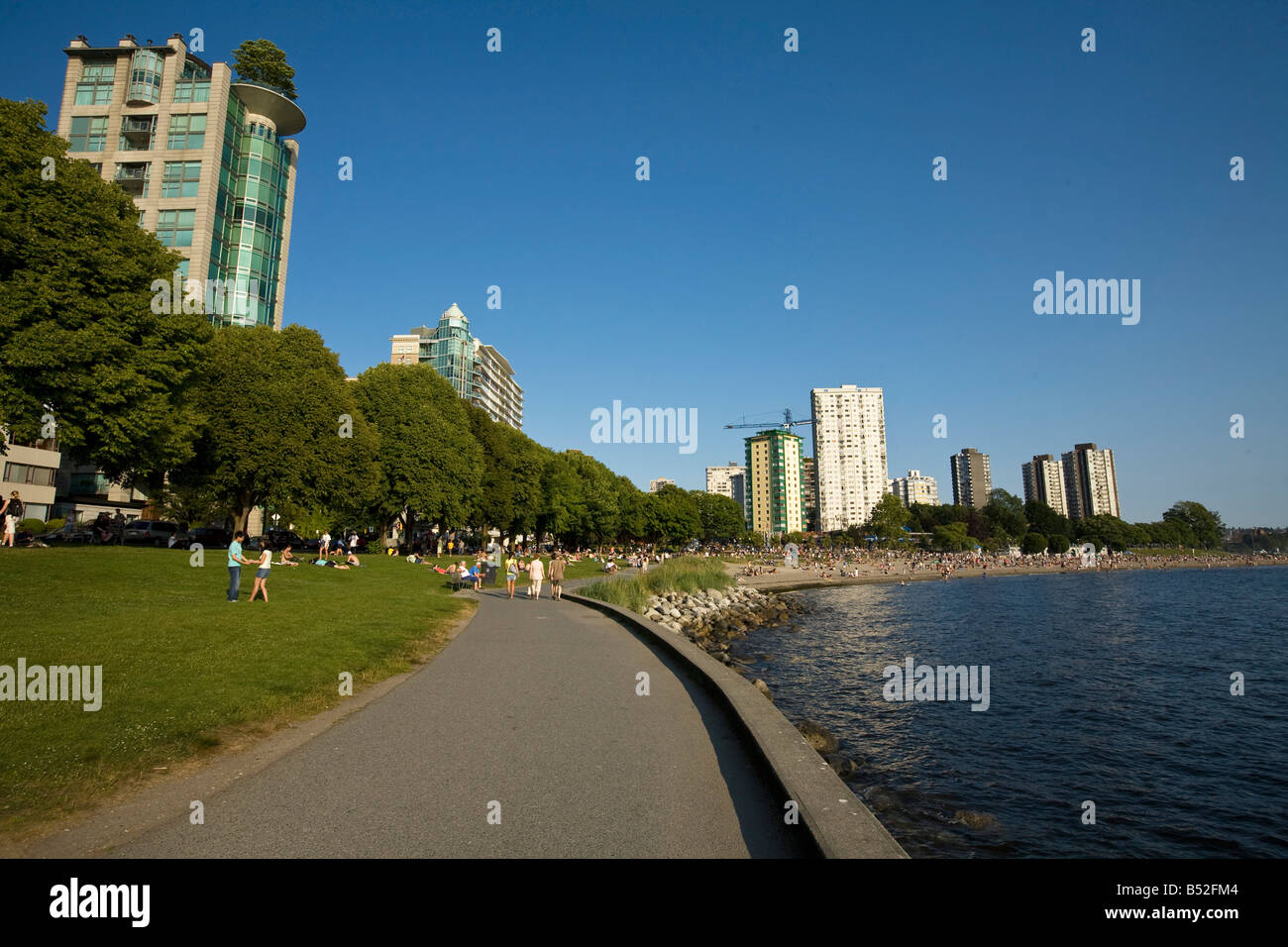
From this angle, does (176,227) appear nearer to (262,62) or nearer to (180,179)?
(180,179)

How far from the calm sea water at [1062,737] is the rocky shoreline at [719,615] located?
122cm

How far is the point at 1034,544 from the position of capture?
159625 mm

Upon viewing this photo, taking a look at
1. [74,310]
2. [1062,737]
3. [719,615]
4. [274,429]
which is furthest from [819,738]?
[274,429]

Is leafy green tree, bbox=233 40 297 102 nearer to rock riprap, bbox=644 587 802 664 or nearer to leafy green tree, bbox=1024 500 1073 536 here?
rock riprap, bbox=644 587 802 664

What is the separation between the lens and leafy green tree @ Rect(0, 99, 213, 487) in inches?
935

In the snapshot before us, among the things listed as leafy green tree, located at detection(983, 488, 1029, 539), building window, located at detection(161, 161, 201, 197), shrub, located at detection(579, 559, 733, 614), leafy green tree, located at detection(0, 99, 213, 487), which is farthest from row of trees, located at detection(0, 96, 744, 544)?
leafy green tree, located at detection(983, 488, 1029, 539)

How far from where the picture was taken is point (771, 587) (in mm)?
58438

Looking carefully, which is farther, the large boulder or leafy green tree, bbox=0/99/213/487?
leafy green tree, bbox=0/99/213/487

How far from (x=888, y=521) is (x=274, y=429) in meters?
148

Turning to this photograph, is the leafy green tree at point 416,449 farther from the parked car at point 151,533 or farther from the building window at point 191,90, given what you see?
the building window at point 191,90

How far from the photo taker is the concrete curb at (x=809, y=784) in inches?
188

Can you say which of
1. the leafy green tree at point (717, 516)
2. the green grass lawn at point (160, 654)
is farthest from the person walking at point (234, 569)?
the leafy green tree at point (717, 516)

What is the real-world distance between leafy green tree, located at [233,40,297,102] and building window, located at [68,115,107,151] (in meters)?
14.0
